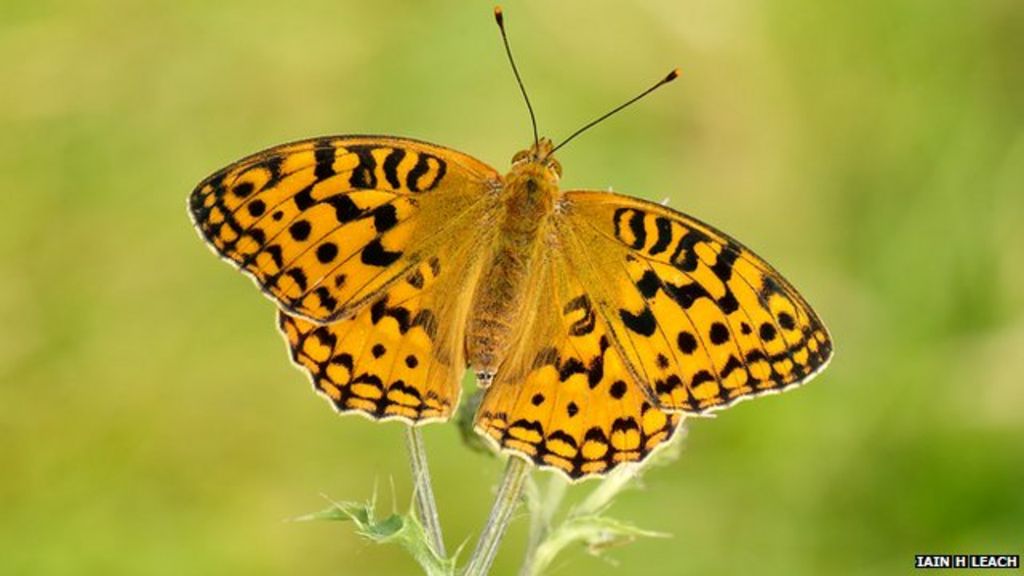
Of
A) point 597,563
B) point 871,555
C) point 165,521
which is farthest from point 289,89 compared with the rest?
point 871,555

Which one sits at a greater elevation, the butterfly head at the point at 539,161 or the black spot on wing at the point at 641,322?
the butterfly head at the point at 539,161

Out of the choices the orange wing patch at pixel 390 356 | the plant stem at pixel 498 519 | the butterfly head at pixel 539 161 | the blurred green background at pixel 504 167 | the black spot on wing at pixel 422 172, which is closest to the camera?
the plant stem at pixel 498 519

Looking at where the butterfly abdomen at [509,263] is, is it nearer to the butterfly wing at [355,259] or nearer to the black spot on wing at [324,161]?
the butterfly wing at [355,259]

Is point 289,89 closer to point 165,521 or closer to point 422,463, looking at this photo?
point 165,521

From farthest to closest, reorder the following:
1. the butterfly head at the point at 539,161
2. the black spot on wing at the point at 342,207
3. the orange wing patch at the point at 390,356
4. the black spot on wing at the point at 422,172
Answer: the butterfly head at the point at 539,161, the black spot on wing at the point at 422,172, the black spot on wing at the point at 342,207, the orange wing patch at the point at 390,356

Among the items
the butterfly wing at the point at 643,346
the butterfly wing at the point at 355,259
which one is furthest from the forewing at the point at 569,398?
the butterfly wing at the point at 355,259

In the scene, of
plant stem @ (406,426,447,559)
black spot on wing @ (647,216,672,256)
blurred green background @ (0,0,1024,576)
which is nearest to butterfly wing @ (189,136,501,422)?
plant stem @ (406,426,447,559)

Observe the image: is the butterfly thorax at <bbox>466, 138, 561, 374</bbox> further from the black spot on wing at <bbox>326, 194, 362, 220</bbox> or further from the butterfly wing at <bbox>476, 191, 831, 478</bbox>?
the black spot on wing at <bbox>326, 194, 362, 220</bbox>

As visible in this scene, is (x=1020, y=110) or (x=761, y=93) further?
(x=761, y=93)

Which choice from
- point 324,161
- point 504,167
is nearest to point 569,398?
point 324,161
